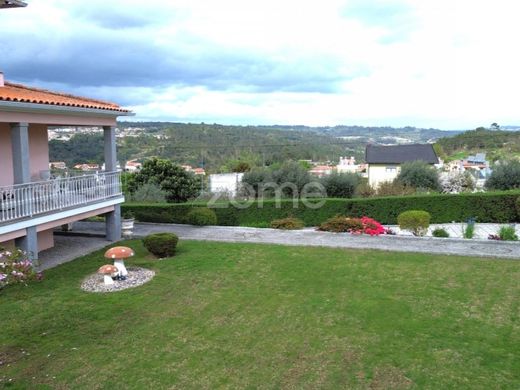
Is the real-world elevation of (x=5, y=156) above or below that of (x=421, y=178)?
above

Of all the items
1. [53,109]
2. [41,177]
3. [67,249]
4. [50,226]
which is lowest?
[67,249]

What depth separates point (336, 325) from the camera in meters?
8.05

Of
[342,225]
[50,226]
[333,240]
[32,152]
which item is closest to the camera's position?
[50,226]

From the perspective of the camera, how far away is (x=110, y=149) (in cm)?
1510

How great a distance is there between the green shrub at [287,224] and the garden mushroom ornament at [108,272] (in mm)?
8559

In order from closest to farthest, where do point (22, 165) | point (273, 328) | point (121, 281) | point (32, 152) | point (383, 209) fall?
1. point (273, 328)
2. point (121, 281)
3. point (22, 165)
4. point (32, 152)
5. point (383, 209)

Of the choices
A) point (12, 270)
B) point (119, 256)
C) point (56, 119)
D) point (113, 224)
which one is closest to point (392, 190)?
point (113, 224)

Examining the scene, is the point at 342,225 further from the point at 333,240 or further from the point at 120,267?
the point at 120,267

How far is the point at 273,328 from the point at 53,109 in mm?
8080

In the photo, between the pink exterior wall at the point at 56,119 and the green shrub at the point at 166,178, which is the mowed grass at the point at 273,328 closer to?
the pink exterior wall at the point at 56,119

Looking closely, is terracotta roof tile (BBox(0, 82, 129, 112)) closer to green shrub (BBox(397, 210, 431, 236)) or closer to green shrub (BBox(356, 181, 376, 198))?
green shrub (BBox(397, 210, 431, 236))

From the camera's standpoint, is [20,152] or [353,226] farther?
[353,226]

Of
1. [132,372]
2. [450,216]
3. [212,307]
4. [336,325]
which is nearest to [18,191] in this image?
[212,307]

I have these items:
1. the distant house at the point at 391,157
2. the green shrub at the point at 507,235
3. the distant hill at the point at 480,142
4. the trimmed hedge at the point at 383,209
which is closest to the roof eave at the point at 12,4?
the trimmed hedge at the point at 383,209
